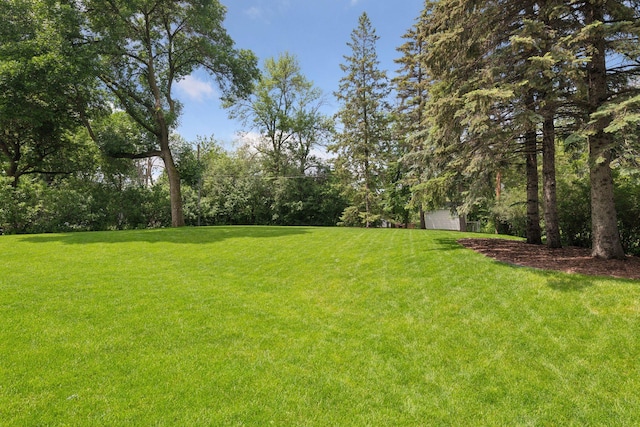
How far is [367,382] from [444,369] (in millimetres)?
890

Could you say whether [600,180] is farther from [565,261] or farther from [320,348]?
[320,348]

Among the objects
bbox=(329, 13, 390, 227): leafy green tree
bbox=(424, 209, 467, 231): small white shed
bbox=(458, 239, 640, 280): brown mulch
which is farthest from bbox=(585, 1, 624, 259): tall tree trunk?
bbox=(424, 209, 467, 231): small white shed

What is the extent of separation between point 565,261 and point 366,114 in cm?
1822

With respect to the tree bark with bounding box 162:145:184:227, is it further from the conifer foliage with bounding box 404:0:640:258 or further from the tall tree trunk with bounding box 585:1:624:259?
the tall tree trunk with bounding box 585:1:624:259

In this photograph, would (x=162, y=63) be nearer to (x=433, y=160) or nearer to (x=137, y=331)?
(x=433, y=160)

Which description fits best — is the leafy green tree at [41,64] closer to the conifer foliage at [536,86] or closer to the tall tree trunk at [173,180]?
the tall tree trunk at [173,180]

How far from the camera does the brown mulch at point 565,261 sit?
Result: 17.8ft

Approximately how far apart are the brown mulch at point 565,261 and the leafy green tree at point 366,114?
46.6ft

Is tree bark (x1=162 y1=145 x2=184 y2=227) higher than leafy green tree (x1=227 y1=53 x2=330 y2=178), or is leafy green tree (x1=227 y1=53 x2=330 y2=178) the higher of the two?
leafy green tree (x1=227 y1=53 x2=330 y2=178)

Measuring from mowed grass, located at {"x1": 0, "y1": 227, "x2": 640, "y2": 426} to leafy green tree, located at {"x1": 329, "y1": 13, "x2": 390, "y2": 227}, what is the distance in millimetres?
16578

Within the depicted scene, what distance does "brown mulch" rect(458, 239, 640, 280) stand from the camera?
5430mm

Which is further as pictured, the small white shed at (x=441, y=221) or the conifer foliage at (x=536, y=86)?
the small white shed at (x=441, y=221)

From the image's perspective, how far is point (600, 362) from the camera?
10.6ft

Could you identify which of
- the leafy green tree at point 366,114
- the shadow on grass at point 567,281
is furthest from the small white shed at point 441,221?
the shadow on grass at point 567,281
